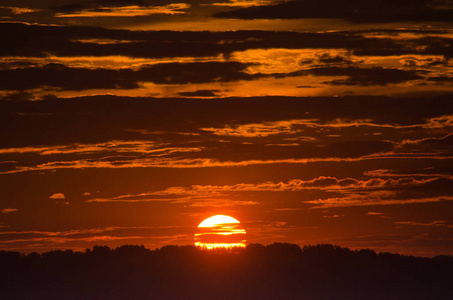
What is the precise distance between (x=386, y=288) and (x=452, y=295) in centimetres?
1019

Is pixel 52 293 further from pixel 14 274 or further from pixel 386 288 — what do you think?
pixel 386 288

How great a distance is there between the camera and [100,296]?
626 ft

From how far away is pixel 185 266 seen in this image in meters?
189

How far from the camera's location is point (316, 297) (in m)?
198

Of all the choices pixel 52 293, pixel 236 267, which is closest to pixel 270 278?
pixel 236 267

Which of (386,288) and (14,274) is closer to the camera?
(14,274)

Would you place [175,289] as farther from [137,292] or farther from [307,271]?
[307,271]

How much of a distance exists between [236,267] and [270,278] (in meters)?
5.28

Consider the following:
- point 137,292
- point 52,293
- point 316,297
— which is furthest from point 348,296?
point 52,293

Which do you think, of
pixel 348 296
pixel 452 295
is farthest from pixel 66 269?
pixel 452 295

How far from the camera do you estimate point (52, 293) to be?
188875 millimetres

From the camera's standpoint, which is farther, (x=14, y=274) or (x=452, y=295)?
(x=452, y=295)

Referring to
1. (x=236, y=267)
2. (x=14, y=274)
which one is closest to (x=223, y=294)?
(x=236, y=267)

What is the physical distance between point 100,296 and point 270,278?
2533 cm
